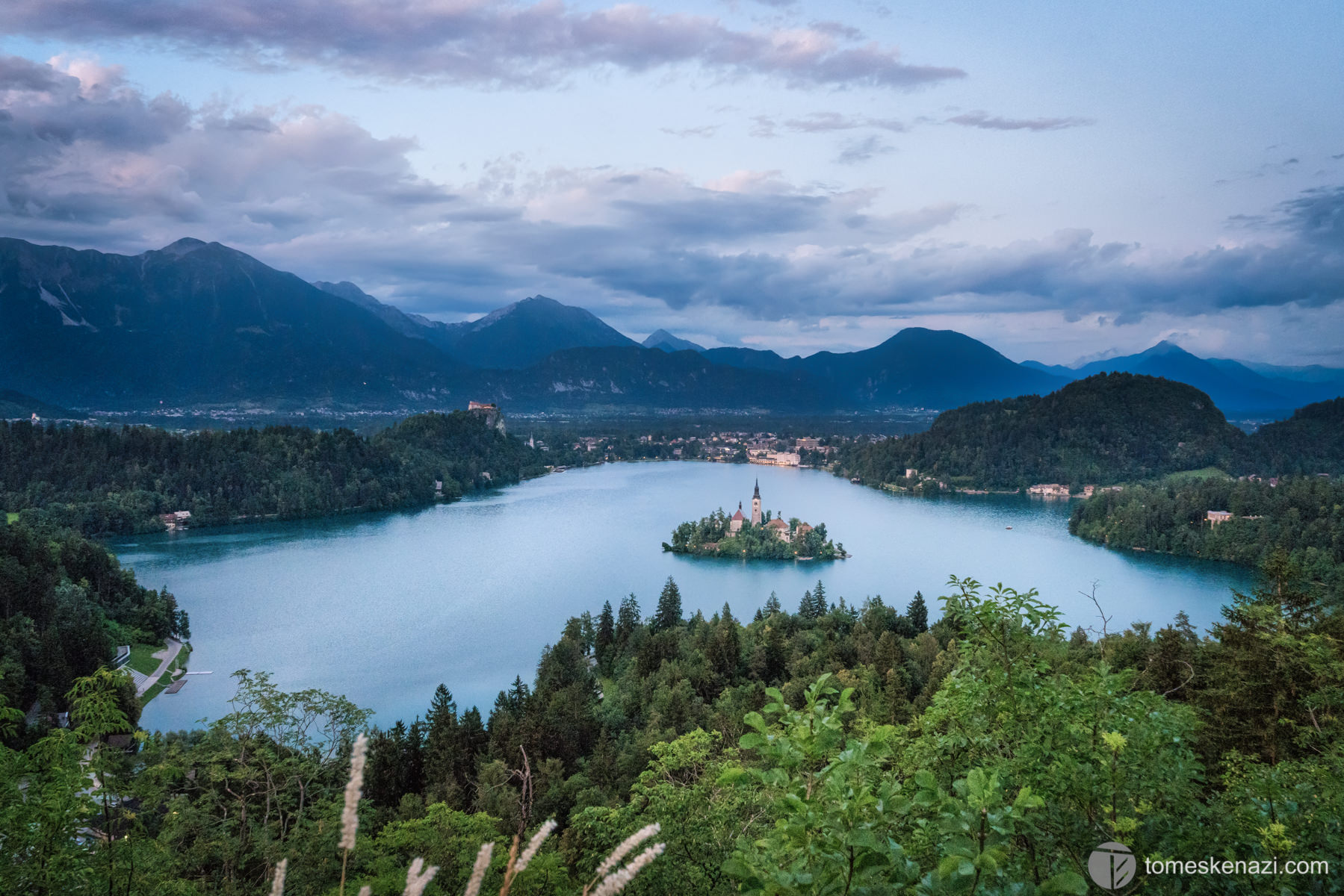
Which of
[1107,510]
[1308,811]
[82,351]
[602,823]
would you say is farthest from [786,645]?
[82,351]

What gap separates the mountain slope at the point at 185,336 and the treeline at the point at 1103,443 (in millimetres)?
110079

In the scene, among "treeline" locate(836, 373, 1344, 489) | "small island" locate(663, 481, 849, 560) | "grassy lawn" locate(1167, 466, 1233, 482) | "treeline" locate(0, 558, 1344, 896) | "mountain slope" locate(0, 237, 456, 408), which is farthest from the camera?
"mountain slope" locate(0, 237, 456, 408)

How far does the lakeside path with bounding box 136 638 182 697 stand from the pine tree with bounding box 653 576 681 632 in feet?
46.1

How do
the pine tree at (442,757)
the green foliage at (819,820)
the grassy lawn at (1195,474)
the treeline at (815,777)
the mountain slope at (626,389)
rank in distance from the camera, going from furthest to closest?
the mountain slope at (626,389) → the grassy lawn at (1195,474) → the pine tree at (442,757) → the treeline at (815,777) → the green foliage at (819,820)

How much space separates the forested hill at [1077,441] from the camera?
224 ft

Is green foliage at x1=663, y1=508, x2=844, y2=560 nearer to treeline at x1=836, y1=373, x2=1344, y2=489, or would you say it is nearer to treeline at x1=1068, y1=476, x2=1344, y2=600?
treeline at x1=1068, y1=476, x2=1344, y2=600

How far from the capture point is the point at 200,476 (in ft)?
158

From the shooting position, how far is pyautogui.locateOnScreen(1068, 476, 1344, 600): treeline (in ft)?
120

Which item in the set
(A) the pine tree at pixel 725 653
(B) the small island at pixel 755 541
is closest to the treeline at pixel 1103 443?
(B) the small island at pixel 755 541

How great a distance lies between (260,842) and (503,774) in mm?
4173

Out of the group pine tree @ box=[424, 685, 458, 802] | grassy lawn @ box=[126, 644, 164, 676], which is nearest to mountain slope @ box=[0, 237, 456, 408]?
grassy lawn @ box=[126, 644, 164, 676]

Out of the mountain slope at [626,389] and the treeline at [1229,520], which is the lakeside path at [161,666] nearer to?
the treeline at [1229,520]

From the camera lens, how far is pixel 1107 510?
4722 centimetres

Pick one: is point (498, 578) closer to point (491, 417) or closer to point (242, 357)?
point (491, 417)
